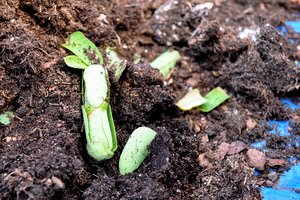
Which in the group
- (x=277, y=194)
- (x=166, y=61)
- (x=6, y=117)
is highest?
(x=6, y=117)

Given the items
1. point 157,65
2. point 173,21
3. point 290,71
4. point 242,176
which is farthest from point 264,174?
point 173,21

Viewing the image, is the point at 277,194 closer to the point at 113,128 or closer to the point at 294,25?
the point at 113,128

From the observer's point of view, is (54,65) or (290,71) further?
(290,71)

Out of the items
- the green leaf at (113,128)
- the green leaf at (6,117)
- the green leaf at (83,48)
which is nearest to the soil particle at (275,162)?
the green leaf at (113,128)

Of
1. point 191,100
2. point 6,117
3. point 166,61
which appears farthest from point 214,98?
point 6,117

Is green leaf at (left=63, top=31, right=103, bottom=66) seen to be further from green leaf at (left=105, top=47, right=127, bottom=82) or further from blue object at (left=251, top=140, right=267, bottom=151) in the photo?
blue object at (left=251, top=140, right=267, bottom=151)

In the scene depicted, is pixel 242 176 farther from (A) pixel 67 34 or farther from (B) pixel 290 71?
(A) pixel 67 34
